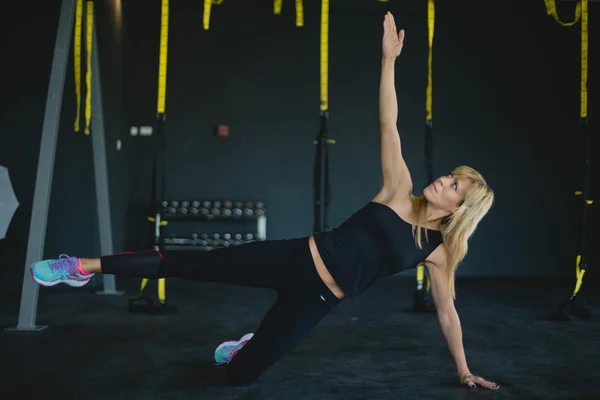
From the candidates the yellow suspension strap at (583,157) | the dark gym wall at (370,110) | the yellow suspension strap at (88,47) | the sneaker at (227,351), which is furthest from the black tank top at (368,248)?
the dark gym wall at (370,110)

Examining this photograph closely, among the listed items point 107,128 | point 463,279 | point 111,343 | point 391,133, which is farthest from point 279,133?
point 391,133

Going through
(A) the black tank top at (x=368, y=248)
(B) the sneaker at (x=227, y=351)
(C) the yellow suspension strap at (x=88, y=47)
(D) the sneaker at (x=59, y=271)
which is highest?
(C) the yellow suspension strap at (x=88, y=47)

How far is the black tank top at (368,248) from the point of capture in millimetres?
2637

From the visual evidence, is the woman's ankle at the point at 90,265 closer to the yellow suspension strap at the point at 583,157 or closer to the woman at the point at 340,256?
the woman at the point at 340,256

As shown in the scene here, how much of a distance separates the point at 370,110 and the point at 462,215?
5.24m

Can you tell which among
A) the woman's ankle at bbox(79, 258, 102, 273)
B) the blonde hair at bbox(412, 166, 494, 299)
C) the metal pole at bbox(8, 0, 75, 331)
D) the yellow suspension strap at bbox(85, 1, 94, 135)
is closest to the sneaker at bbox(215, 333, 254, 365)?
the woman's ankle at bbox(79, 258, 102, 273)

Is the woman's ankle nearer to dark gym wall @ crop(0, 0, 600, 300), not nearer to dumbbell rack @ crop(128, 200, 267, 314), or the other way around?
dumbbell rack @ crop(128, 200, 267, 314)

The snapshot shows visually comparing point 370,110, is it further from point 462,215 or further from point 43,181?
point 462,215

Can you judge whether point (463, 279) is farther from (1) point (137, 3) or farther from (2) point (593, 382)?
(1) point (137, 3)

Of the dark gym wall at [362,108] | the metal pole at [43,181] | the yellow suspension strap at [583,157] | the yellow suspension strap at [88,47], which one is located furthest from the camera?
the dark gym wall at [362,108]

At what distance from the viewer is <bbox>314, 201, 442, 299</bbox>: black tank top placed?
2637mm

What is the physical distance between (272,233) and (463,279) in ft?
7.54

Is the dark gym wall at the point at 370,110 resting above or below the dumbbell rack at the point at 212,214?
above

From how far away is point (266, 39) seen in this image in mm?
7734
